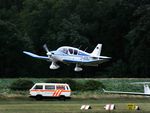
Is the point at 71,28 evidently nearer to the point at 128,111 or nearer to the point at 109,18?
the point at 109,18

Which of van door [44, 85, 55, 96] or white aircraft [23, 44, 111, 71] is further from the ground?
white aircraft [23, 44, 111, 71]

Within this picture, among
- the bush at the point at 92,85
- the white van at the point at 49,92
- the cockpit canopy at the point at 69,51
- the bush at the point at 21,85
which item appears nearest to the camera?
the white van at the point at 49,92

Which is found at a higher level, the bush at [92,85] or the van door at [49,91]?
the bush at [92,85]

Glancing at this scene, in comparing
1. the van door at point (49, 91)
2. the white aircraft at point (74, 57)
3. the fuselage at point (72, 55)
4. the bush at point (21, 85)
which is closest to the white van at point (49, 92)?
the van door at point (49, 91)

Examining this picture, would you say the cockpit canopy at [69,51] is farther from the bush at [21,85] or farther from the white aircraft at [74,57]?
the bush at [21,85]

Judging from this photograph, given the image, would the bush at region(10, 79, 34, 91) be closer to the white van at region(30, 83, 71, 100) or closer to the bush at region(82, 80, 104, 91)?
the bush at region(82, 80, 104, 91)

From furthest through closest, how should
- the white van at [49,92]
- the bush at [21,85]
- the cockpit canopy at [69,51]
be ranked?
the cockpit canopy at [69,51], the bush at [21,85], the white van at [49,92]

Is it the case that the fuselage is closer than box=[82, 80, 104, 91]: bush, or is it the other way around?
box=[82, 80, 104, 91]: bush

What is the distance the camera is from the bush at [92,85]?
2638 inches

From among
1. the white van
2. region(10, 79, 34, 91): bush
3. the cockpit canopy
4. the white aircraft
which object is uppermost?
the cockpit canopy

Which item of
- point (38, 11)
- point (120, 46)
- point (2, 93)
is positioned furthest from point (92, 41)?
point (2, 93)

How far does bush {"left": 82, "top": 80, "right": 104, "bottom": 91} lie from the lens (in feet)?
220

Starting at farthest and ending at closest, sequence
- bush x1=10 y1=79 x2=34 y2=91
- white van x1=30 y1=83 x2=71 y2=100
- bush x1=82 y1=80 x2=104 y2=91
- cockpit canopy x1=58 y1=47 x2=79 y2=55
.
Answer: cockpit canopy x1=58 y1=47 x2=79 y2=55 → bush x1=82 y1=80 x2=104 y2=91 → bush x1=10 y1=79 x2=34 y2=91 → white van x1=30 y1=83 x2=71 y2=100

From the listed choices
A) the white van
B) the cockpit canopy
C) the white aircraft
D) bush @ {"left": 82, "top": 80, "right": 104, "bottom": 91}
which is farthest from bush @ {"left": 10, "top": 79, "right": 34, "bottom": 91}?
the white aircraft
